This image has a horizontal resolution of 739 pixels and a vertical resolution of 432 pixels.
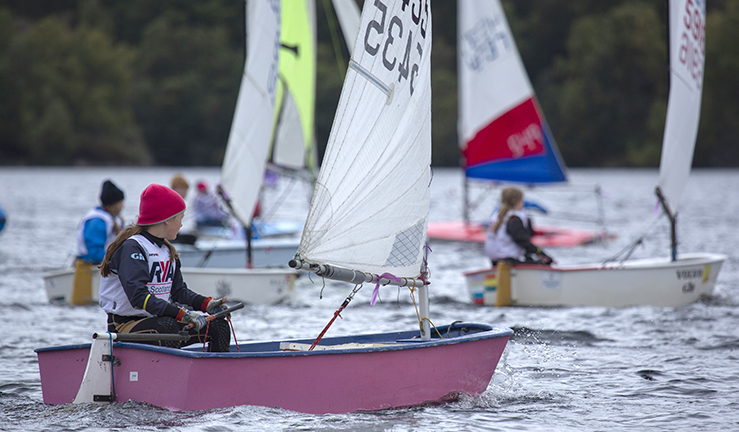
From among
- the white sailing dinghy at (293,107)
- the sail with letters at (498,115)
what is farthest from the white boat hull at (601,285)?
the sail with letters at (498,115)

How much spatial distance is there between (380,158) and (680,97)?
15.5 ft

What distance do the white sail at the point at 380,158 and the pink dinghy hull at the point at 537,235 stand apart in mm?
8864

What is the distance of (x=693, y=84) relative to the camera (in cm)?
872

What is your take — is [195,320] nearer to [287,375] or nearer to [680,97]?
[287,375]

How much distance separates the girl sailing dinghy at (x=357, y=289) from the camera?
4.43 m

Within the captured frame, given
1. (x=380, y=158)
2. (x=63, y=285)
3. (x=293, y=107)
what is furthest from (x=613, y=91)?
(x=380, y=158)

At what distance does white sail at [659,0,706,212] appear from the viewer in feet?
27.4

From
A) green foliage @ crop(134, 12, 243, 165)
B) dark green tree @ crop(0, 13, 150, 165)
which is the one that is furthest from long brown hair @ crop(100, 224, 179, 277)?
green foliage @ crop(134, 12, 243, 165)

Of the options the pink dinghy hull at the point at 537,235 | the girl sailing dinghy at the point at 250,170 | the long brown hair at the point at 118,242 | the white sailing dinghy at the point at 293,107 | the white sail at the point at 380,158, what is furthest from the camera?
the pink dinghy hull at the point at 537,235

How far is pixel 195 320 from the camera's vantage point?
14.3 ft

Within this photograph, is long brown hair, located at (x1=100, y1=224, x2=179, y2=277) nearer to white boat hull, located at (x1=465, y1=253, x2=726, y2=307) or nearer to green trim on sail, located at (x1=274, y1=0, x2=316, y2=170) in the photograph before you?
white boat hull, located at (x1=465, y1=253, x2=726, y2=307)

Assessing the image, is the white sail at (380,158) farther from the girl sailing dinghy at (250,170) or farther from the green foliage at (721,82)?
the green foliage at (721,82)

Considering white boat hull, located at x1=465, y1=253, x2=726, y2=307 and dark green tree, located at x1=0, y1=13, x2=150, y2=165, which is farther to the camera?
dark green tree, located at x1=0, y1=13, x2=150, y2=165

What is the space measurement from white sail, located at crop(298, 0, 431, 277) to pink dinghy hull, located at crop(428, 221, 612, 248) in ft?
29.1
